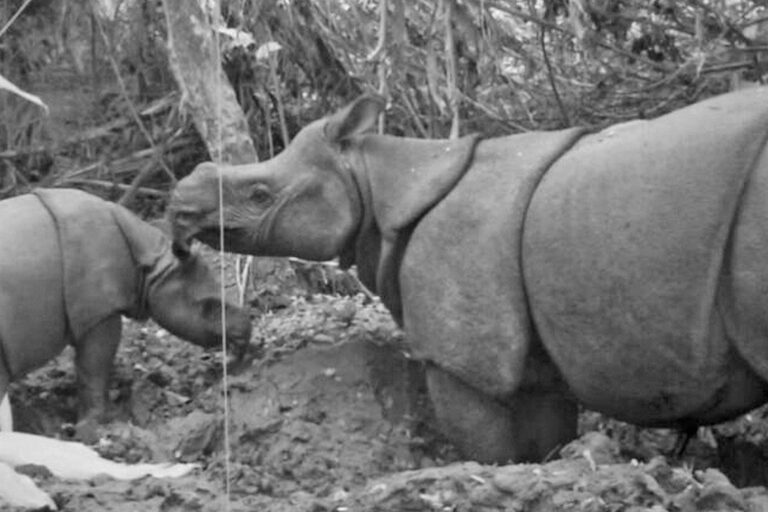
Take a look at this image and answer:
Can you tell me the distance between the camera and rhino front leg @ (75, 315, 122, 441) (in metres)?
8.53

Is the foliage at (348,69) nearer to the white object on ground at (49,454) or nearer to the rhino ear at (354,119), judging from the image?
the rhino ear at (354,119)

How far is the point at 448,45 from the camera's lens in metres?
7.98

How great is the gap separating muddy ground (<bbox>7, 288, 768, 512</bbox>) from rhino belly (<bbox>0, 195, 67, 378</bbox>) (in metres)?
0.35

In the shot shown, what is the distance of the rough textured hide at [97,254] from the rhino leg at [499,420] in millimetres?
1561

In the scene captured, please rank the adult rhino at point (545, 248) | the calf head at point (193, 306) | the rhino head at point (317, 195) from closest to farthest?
1. the adult rhino at point (545, 248)
2. the rhino head at point (317, 195)
3. the calf head at point (193, 306)

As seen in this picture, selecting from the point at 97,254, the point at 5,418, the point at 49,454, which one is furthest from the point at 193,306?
the point at 49,454

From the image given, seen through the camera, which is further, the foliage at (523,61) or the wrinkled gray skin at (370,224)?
the foliage at (523,61)

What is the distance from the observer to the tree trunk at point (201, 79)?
9.81 metres

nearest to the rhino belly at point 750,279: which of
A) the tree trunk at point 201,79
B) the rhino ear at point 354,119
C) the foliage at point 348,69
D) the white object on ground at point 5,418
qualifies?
the foliage at point 348,69

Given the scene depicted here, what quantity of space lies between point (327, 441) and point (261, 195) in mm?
936

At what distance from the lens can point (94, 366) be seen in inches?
336

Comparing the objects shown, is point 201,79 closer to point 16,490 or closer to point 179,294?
point 179,294

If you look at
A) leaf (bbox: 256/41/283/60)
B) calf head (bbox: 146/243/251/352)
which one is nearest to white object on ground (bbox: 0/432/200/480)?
calf head (bbox: 146/243/251/352)

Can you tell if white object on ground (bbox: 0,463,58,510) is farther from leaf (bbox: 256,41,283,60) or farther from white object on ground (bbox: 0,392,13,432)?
leaf (bbox: 256,41,283,60)
